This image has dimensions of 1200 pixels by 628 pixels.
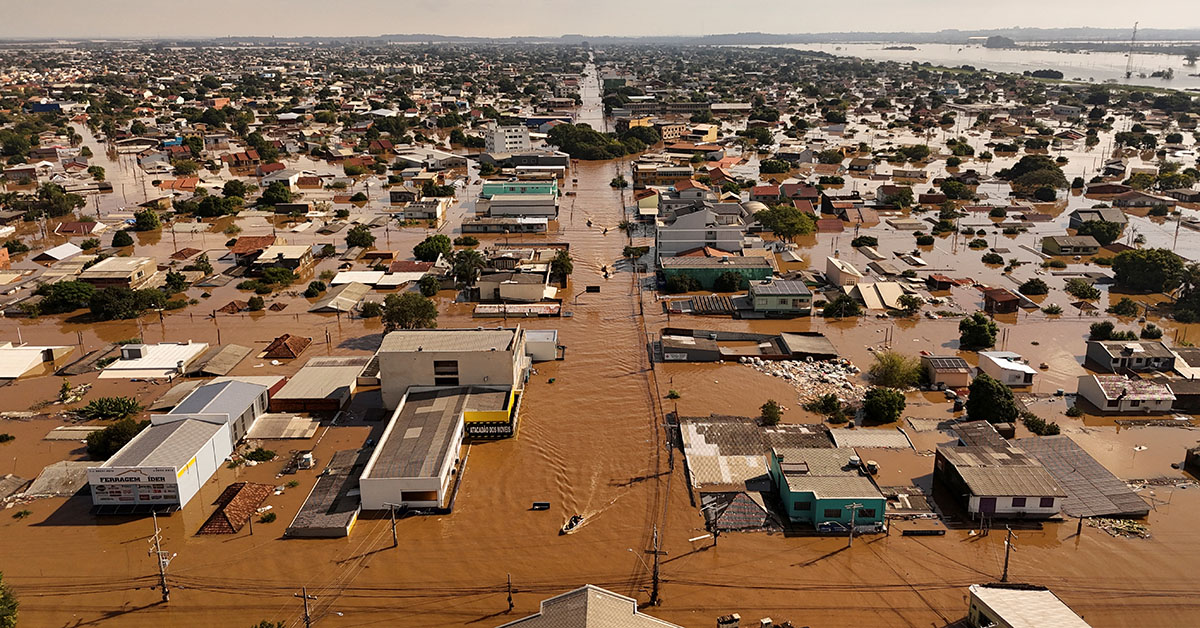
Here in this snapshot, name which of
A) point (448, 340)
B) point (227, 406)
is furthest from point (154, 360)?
point (448, 340)

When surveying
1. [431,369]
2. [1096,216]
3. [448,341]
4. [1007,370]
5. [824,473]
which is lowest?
[824,473]

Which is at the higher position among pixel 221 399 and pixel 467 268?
pixel 467 268

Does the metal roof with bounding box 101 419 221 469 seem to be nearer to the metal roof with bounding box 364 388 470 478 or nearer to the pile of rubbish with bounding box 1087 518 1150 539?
the metal roof with bounding box 364 388 470 478

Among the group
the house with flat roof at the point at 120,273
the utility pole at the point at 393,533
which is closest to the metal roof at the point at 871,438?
the utility pole at the point at 393,533

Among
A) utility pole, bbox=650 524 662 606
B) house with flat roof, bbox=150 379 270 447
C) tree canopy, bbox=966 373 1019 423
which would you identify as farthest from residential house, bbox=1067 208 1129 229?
house with flat roof, bbox=150 379 270 447

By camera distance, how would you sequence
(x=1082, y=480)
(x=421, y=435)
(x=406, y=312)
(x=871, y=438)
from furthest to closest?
1. (x=406, y=312)
2. (x=871, y=438)
3. (x=421, y=435)
4. (x=1082, y=480)

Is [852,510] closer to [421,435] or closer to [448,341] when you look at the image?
[421,435]

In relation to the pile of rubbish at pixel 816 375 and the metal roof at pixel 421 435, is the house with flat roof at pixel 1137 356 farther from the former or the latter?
the metal roof at pixel 421 435
